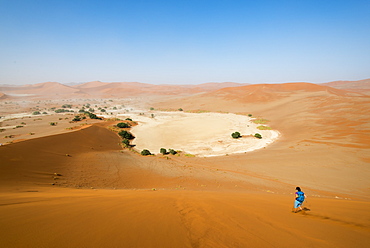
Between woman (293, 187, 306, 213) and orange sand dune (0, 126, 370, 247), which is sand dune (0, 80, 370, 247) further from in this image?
woman (293, 187, 306, 213)

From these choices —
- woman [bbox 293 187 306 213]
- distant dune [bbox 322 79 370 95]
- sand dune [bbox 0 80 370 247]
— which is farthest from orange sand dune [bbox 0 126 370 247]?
distant dune [bbox 322 79 370 95]

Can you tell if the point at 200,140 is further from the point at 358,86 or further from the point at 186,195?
the point at 358,86

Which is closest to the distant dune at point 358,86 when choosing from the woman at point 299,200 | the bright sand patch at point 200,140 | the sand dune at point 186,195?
the sand dune at point 186,195

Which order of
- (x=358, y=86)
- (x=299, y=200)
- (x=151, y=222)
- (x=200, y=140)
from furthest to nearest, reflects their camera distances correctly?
(x=358, y=86) → (x=200, y=140) → (x=299, y=200) → (x=151, y=222)

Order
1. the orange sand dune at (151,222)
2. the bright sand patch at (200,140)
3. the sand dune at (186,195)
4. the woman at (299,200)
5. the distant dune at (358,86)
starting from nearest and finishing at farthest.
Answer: the orange sand dune at (151,222) < the sand dune at (186,195) < the woman at (299,200) < the bright sand patch at (200,140) < the distant dune at (358,86)

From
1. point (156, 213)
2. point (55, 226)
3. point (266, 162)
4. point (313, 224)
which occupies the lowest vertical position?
point (266, 162)

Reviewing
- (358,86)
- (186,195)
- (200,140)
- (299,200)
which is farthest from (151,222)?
(358,86)

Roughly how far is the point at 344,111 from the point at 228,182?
41.8 metres

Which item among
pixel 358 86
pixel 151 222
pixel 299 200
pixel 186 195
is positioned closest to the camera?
pixel 151 222

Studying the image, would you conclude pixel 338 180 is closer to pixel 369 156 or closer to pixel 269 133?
pixel 369 156

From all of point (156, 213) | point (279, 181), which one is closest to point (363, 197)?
point (279, 181)

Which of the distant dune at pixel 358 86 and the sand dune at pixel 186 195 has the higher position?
the distant dune at pixel 358 86

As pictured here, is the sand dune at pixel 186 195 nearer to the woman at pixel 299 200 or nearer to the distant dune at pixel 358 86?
the woman at pixel 299 200

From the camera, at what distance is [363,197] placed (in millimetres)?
10648
